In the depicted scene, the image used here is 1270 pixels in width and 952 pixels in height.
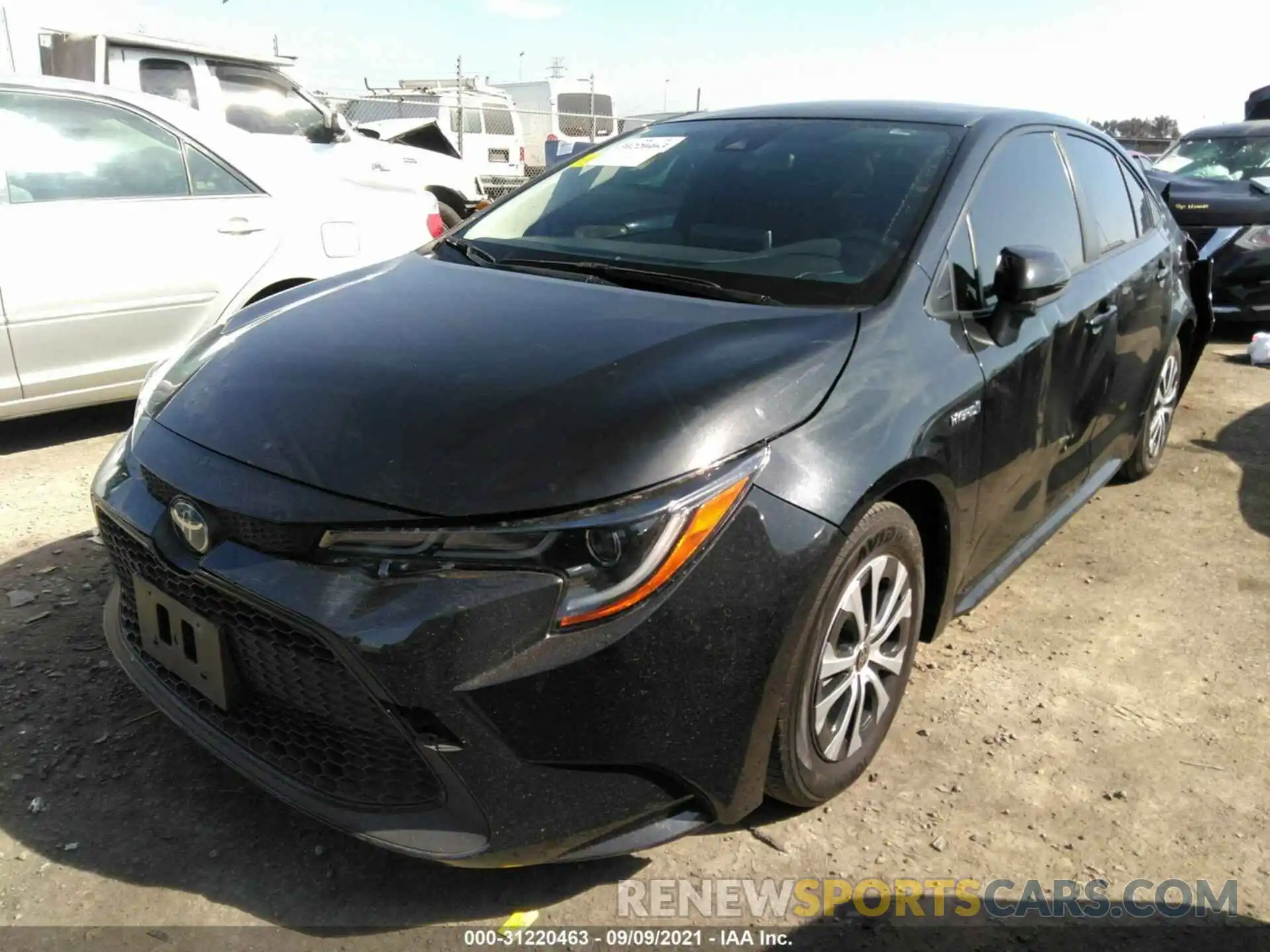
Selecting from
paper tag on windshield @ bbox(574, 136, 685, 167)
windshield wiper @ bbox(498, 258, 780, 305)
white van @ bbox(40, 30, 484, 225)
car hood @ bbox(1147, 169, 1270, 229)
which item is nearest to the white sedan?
paper tag on windshield @ bbox(574, 136, 685, 167)

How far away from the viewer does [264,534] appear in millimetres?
1831

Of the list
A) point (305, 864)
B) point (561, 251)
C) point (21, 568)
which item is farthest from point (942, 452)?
point (21, 568)

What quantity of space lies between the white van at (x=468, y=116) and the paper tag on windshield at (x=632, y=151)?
9.67 metres

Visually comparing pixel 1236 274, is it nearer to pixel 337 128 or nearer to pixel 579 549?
pixel 337 128

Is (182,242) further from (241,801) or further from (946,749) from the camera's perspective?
(946,749)

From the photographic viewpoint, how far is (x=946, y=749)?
262 centimetres

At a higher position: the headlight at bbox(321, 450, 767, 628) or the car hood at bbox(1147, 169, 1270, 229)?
the car hood at bbox(1147, 169, 1270, 229)

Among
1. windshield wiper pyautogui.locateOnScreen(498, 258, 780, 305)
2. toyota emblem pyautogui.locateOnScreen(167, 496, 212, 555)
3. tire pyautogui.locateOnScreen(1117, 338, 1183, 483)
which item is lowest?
tire pyautogui.locateOnScreen(1117, 338, 1183, 483)

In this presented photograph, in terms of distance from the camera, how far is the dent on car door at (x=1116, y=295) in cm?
328

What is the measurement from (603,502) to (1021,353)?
5.01 feet

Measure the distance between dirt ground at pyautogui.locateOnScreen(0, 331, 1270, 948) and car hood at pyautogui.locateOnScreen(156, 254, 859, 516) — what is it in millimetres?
861

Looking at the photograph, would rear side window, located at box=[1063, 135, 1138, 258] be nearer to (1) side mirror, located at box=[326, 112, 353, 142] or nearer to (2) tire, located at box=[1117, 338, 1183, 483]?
(2) tire, located at box=[1117, 338, 1183, 483]

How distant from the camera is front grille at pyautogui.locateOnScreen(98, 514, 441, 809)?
1.79 m

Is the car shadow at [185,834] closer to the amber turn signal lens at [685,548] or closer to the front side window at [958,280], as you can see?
the amber turn signal lens at [685,548]
